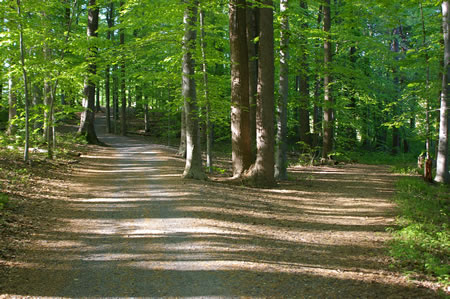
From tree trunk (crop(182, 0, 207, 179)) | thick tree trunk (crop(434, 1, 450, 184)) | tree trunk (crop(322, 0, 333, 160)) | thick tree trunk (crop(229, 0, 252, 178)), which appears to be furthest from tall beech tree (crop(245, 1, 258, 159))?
thick tree trunk (crop(434, 1, 450, 184))

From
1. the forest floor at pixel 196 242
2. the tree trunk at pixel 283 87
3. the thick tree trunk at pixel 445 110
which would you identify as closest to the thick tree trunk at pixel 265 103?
the forest floor at pixel 196 242

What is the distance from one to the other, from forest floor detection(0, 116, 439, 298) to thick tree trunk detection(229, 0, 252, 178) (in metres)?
1.31

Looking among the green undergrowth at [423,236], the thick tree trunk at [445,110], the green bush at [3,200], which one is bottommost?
the green undergrowth at [423,236]

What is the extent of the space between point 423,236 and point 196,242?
4266 mm

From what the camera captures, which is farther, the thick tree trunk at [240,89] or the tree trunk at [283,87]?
the tree trunk at [283,87]

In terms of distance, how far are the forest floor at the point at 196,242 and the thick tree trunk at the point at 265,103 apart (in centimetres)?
63

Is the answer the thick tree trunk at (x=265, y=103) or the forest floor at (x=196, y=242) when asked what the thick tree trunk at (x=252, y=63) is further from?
the forest floor at (x=196, y=242)

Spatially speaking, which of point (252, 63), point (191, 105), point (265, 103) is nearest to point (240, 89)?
point (265, 103)

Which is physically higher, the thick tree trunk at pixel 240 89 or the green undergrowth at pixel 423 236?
the thick tree trunk at pixel 240 89

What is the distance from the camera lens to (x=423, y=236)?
23.4 feet

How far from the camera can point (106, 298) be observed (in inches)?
176

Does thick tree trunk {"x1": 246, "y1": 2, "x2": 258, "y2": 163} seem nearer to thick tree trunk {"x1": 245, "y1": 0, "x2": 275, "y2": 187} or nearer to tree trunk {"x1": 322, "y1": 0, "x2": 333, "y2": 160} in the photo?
thick tree trunk {"x1": 245, "y1": 0, "x2": 275, "y2": 187}

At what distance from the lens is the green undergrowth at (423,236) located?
5.77 m

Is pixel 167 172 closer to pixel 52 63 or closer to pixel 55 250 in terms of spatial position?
pixel 52 63
